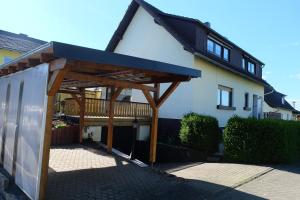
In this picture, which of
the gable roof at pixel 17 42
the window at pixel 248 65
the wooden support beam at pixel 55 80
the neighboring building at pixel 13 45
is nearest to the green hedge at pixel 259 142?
the wooden support beam at pixel 55 80

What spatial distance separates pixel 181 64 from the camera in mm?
16109

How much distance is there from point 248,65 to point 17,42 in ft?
65.2

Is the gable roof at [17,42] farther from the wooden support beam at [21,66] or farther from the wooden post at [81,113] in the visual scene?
the wooden support beam at [21,66]

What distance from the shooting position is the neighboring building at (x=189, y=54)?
16.0m

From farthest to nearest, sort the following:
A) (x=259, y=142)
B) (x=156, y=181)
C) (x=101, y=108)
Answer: (x=101, y=108), (x=259, y=142), (x=156, y=181)

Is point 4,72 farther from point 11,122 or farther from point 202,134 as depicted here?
point 202,134

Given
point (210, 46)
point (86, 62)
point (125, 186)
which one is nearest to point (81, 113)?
point (125, 186)

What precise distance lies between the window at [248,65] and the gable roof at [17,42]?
18.1 metres

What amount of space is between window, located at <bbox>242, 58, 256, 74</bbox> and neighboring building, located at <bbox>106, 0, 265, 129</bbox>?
0.73 m

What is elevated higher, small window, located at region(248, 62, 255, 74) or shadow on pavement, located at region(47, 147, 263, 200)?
small window, located at region(248, 62, 255, 74)

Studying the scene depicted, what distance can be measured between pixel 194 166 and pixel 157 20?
30.2 ft

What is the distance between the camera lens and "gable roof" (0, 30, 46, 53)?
81.9ft

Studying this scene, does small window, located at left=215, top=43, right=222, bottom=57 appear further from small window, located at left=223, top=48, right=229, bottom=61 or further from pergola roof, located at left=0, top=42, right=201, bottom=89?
pergola roof, located at left=0, top=42, right=201, bottom=89

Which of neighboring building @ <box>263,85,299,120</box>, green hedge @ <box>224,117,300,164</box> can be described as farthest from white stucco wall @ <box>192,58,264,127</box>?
neighboring building @ <box>263,85,299,120</box>
